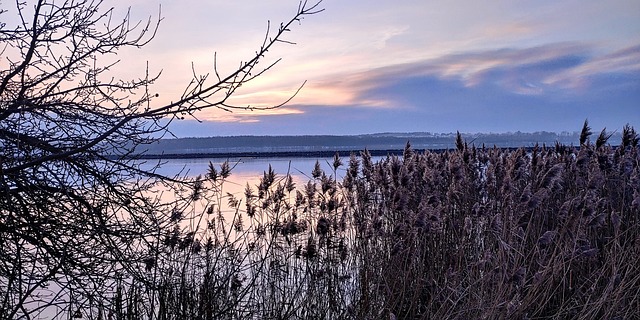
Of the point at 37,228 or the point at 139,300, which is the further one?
the point at 139,300

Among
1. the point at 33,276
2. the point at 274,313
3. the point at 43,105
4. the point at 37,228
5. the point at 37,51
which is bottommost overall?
the point at 274,313

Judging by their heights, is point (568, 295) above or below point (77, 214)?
below

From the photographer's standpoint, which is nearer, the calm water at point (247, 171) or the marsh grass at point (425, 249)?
the marsh grass at point (425, 249)

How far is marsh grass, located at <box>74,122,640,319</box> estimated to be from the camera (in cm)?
595

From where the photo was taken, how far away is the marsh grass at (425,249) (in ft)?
19.5

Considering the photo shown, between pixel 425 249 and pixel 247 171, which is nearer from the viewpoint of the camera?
pixel 425 249

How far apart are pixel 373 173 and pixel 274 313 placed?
3.01 m

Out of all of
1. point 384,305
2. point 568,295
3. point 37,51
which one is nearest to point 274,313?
point 384,305

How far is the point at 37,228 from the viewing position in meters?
5.46

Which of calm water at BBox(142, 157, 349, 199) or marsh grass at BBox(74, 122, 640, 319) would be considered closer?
marsh grass at BBox(74, 122, 640, 319)

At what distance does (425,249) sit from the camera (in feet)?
22.3

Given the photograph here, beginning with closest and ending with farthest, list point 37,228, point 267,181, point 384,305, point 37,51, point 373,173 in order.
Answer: point 37,228
point 37,51
point 384,305
point 267,181
point 373,173

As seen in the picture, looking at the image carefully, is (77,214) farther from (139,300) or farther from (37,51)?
(37,51)

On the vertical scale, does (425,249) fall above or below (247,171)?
above
